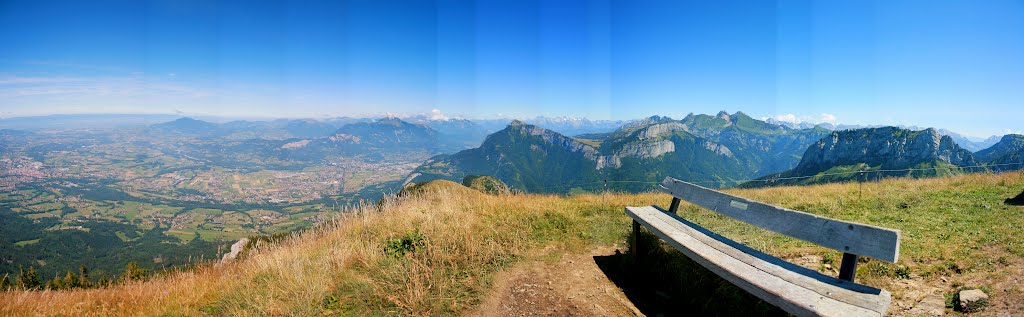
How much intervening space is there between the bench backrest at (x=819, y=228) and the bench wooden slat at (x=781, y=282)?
1.07ft

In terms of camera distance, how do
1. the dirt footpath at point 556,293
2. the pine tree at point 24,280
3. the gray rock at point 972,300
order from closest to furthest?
the gray rock at point 972,300
the dirt footpath at point 556,293
the pine tree at point 24,280

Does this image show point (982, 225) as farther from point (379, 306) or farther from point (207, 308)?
point (207, 308)

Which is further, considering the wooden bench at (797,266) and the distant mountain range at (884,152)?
the distant mountain range at (884,152)

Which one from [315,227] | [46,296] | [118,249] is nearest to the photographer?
[46,296]

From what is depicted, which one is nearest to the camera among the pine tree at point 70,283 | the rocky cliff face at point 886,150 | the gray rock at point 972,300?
the gray rock at point 972,300

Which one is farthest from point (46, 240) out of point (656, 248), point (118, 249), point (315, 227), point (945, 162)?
point (945, 162)

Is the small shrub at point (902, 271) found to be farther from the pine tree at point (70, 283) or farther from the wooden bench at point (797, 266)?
the pine tree at point (70, 283)

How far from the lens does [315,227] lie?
8.82 metres

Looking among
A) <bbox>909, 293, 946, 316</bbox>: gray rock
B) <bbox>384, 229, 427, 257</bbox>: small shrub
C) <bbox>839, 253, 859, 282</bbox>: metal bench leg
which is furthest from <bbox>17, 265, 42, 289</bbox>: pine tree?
<bbox>909, 293, 946, 316</bbox>: gray rock

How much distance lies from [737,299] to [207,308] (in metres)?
6.50

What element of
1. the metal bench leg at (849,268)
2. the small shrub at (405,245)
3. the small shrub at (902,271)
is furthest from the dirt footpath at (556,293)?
the small shrub at (902,271)

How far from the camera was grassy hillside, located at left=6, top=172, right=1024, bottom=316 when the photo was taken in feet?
14.7

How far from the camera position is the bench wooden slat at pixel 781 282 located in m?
3.01

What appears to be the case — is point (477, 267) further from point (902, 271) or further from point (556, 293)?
point (902, 271)
